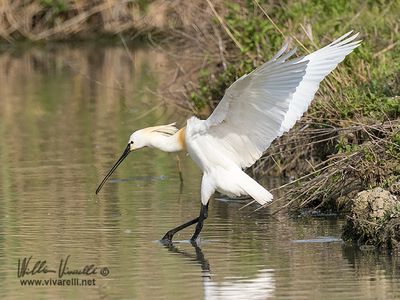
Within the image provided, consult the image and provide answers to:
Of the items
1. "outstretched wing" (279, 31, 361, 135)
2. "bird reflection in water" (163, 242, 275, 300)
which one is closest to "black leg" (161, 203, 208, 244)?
"outstretched wing" (279, 31, 361, 135)

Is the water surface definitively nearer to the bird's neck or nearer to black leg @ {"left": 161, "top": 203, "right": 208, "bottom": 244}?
black leg @ {"left": 161, "top": 203, "right": 208, "bottom": 244}

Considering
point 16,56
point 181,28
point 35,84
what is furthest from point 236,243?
point 16,56

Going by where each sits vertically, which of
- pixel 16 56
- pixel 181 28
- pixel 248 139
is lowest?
pixel 248 139

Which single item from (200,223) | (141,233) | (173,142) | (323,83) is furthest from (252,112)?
(323,83)

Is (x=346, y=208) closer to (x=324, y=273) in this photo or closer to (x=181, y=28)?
(x=324, y=273)

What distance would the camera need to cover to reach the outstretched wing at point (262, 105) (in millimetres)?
9875

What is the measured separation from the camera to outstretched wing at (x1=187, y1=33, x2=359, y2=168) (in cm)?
988

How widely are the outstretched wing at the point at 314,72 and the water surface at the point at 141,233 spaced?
0.93 metres

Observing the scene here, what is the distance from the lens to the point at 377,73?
13578mm

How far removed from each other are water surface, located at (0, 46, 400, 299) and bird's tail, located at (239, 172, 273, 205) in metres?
0.34

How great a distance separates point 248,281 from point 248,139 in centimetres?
188

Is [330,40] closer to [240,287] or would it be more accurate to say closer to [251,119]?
[251,119]

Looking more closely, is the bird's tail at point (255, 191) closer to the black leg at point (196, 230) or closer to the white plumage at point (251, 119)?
the white plumage at point (251, 119)
